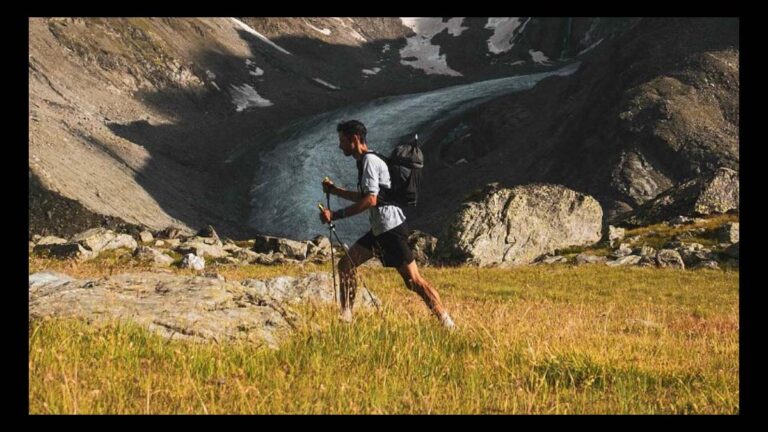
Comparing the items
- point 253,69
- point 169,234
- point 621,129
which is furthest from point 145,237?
point 253,69

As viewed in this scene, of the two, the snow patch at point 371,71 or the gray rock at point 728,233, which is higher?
the snow patch at point 371,71

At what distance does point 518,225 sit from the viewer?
140 ft

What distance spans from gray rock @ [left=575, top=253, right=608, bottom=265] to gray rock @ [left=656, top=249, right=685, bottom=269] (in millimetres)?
3043

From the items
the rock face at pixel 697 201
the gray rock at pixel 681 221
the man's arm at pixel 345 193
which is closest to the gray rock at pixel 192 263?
the man's arm at pixel 345 193

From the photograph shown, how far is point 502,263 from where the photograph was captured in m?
39.6

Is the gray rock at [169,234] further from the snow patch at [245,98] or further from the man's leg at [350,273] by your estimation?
the snow patch at [245,98]

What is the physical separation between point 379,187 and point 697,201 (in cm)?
4368

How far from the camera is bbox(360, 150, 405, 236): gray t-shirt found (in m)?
9.73

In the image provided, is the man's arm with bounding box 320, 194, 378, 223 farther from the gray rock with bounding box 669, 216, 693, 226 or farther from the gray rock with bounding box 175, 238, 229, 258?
the gray rock with bounding box 669, 216, 693, 226

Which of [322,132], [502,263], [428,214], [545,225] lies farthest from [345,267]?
[322,132]

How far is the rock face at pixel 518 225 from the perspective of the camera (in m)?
40.7

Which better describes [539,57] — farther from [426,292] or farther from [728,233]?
[426,292]

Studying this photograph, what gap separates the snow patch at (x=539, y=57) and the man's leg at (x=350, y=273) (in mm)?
166519

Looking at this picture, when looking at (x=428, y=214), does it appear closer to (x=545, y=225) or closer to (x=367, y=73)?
(x=545, y=225)
